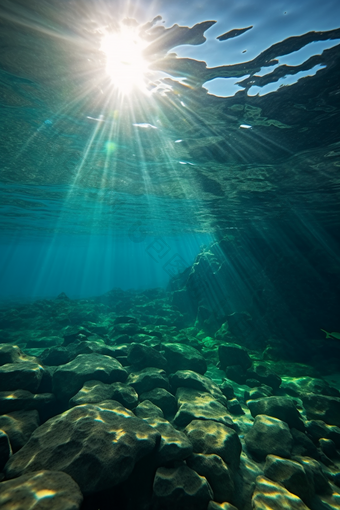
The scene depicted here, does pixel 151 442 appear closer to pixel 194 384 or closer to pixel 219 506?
pixel 219 506

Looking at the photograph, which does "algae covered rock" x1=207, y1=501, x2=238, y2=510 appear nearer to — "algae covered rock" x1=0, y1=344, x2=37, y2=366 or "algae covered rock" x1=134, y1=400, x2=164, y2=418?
"algae covered rock" x1=134, y1=400, x2=164, y2=418

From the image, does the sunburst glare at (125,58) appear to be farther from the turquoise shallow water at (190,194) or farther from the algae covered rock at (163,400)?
the algae covered rock at (163,400)

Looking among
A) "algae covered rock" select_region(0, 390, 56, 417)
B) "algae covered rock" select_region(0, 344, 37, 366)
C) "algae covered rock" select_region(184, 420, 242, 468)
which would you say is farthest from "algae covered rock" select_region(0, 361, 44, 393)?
"algae covered rock" select_region(184, 420, 242, 468)

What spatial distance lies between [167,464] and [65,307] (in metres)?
22.8

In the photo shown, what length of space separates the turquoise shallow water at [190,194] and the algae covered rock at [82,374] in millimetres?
51

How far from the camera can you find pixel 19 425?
4871 millimetres

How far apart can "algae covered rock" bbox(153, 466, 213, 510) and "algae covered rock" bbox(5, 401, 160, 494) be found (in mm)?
488

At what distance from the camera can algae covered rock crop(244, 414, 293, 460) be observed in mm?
5418

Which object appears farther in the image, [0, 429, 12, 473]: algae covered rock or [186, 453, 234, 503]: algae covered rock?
[186, 453, 234, 503]: algae covered rock

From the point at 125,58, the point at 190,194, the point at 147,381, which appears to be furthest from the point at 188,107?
the point at 147,381

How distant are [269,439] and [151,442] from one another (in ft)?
11.5

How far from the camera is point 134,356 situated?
8852 mm

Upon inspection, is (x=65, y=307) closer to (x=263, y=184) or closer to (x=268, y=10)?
(x=263, y=184)

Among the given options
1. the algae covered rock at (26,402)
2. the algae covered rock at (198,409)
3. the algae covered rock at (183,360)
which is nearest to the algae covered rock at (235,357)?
the algae covered rock at (183,360)
